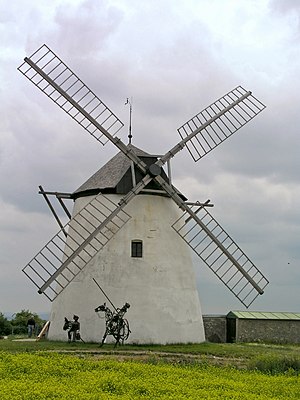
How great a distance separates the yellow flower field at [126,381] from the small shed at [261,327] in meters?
12.4

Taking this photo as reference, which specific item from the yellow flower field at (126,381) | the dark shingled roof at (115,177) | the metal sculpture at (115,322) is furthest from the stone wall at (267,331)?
the yellow flower field at (126,381)

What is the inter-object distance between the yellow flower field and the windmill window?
6573 mm

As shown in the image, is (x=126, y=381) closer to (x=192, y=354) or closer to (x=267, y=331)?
(x=192, y=354)

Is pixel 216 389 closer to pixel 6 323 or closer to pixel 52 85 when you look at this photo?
pixel 52 85

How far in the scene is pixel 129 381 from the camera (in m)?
9.41

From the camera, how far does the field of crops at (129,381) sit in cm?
835

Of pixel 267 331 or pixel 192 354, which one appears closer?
pixel 192 354

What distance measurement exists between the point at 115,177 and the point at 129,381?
10368 mm

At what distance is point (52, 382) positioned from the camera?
9.24 meters

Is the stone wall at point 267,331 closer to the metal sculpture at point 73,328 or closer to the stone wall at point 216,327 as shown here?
the stone wall at point 216,327

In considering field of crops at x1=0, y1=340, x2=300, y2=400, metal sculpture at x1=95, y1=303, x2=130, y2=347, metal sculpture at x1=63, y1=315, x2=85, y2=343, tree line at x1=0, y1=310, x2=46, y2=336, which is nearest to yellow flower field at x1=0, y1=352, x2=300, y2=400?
field of crops at x1=0, y1=340, x2=300, y2=400

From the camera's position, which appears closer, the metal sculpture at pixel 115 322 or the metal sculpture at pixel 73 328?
the metal sculpture at pixel 115 322

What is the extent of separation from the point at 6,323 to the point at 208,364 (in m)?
18.7

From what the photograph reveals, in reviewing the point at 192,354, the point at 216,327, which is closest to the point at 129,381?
the point at 192,354
